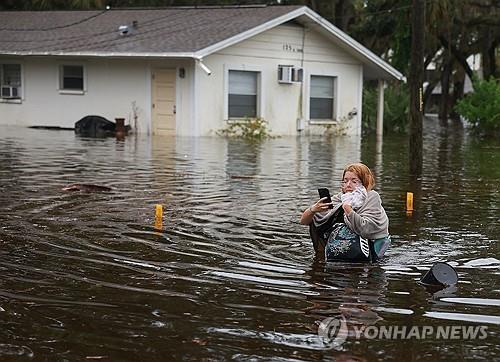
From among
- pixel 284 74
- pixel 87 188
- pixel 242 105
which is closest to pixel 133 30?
pixel 242 105

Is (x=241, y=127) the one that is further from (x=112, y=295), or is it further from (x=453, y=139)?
(x=112, y=295)

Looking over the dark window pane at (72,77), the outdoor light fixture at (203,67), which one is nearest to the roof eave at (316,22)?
the outdoor light fixture at (203,67)

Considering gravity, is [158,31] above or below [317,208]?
above

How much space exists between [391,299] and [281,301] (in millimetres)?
849

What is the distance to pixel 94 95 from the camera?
104 feet

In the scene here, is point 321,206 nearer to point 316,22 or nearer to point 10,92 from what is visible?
point 316,22

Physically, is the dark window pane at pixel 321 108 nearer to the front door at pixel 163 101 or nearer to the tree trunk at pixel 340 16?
the front door at pixel 163 101

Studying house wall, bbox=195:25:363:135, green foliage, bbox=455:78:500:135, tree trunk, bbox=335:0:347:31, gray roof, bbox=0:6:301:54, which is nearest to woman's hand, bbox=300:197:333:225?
gray roof, bbox=0:6:301:54

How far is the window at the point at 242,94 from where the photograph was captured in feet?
100

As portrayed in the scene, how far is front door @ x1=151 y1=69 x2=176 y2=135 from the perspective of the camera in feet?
97.1

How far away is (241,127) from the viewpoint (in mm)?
30109

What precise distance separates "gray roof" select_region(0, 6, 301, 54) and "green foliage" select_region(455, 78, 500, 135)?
7706mm

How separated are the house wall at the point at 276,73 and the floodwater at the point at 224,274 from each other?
13.7 m

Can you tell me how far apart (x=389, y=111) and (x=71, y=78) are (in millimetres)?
13976
